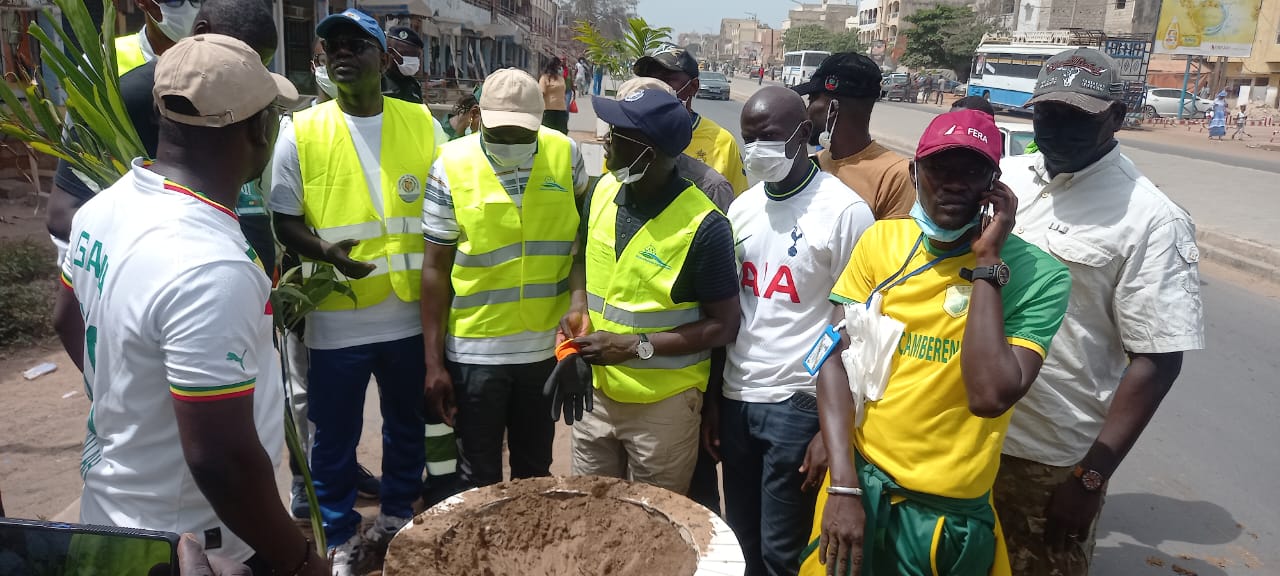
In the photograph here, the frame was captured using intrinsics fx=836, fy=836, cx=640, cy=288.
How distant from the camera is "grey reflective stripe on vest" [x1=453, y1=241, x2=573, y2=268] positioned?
9.86 feet

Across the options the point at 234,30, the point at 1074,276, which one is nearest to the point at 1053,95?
the point at 1074,276

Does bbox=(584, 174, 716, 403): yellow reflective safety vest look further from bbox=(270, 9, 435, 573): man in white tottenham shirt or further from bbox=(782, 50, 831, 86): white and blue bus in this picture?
bbox=(782, 50, 831, 86): white and blue bus

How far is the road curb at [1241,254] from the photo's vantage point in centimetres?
910

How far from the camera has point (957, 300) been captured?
2.08 meters

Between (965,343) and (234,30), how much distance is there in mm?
2540

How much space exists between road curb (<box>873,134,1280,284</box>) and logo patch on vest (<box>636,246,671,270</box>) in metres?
8.36

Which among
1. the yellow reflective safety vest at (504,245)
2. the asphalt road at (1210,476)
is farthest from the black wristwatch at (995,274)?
the asphalt road at (1210,476)

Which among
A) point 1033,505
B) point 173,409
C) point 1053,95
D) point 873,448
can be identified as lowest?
point 1033,505

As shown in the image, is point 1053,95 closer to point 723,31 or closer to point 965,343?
point 965,343

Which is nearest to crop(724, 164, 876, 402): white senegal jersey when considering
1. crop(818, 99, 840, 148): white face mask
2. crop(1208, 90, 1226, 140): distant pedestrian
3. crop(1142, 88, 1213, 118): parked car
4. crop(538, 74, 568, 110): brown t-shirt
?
crop(818, 99, 840, 148): white face mask

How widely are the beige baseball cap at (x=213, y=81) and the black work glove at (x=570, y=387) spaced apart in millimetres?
1264

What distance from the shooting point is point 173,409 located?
1.70m

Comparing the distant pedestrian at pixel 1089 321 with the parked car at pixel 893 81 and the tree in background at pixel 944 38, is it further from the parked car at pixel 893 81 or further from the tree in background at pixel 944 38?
the tree in background at pixel 944 38

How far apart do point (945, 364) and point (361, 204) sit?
2196 millimetres
